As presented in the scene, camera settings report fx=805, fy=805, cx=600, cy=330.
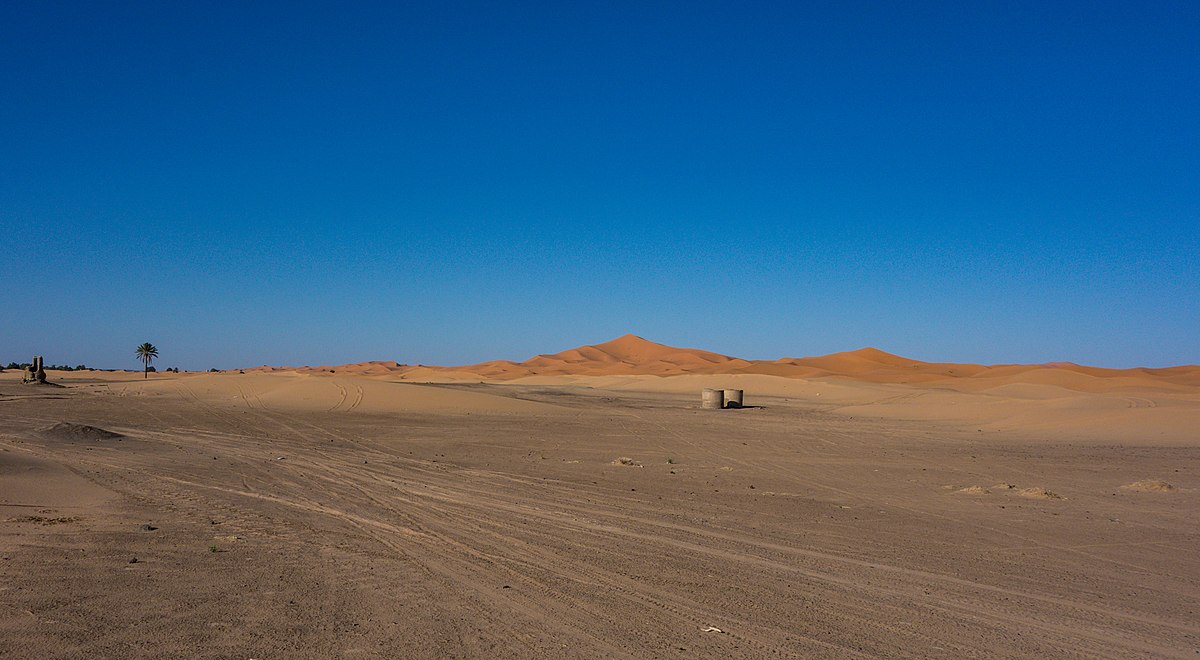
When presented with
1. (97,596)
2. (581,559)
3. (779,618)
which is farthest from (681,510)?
(97,596)

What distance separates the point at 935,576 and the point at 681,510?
3.92 m

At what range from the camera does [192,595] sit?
609 cm

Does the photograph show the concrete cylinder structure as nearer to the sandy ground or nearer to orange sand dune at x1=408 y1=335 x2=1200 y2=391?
the sandy ground

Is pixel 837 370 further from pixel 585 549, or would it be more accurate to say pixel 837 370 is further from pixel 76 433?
pixel 585 549

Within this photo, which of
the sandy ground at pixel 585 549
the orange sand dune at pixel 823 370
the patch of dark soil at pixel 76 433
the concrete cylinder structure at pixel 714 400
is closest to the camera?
the sandy ground at pixel 585 549

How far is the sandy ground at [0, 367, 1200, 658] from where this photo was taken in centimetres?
551

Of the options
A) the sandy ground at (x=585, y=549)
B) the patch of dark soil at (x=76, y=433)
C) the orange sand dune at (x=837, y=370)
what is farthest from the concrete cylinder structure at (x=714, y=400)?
the orange sand dune at (x=837, y=370)

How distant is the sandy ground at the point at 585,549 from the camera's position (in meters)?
5.51

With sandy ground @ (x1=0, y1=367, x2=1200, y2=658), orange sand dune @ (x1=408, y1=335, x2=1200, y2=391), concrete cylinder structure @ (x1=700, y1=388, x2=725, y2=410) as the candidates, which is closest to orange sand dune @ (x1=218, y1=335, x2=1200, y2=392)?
orange sand dune @ (x1=408, y1=335, x2=1200, y2=391)

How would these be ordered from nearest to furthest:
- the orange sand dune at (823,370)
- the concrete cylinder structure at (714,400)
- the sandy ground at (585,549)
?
the sandy ground at (585,549)
the concrete cylinder structure at (714,400)
the orange sand dune at (823,370)

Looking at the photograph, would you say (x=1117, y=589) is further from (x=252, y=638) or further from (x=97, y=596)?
(x=97, y=596)

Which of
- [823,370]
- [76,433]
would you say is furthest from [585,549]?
[823,370]

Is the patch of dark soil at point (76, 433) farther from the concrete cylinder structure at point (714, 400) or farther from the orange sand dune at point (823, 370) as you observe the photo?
the orange sand dune at point (823, 370)

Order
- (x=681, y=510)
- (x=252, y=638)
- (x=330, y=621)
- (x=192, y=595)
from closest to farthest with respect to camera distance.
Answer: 1. (x=252, y=638)
2. (x=330, y=621)
3. (x=192, y=595)
4. (x=681, y=510)
